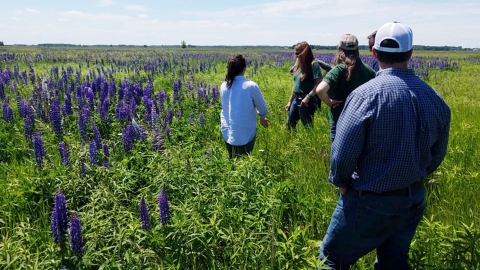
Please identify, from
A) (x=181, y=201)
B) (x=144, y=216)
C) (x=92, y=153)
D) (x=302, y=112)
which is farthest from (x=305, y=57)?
(x=144, y=216)

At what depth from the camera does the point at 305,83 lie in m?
5.79

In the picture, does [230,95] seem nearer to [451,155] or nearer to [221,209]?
[221,209]

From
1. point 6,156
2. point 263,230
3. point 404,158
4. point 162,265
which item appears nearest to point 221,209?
point 263,230

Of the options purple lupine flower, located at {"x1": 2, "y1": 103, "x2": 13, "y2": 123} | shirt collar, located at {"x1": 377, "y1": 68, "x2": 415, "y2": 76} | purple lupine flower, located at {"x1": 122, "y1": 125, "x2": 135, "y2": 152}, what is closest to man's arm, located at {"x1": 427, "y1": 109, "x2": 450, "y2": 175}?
shirt collar, located at {"x1": 377, "y1": 68, "x2": 415, "y2": 76}

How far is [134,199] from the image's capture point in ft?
12.1

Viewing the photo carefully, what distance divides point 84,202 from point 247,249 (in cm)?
200

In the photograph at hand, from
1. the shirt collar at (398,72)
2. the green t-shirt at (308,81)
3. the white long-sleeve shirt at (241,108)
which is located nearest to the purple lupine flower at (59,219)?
the white long-sleeve shirt at (241,108)

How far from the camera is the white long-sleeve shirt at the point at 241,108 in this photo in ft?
14.4

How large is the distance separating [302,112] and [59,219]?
4288 millimetres

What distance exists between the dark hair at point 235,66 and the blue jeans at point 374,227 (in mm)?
2508

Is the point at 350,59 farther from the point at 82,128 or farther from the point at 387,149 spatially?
the point at 82,128

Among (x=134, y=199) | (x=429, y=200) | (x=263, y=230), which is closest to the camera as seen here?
(x=263, y=230)

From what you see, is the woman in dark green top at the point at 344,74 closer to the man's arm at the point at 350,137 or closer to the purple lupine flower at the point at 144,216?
the man's arm at the point at 350,137

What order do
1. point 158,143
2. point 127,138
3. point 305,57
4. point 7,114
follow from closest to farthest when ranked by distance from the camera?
point 158,143 < point 127,138 < point 305,57 < point 7,114
